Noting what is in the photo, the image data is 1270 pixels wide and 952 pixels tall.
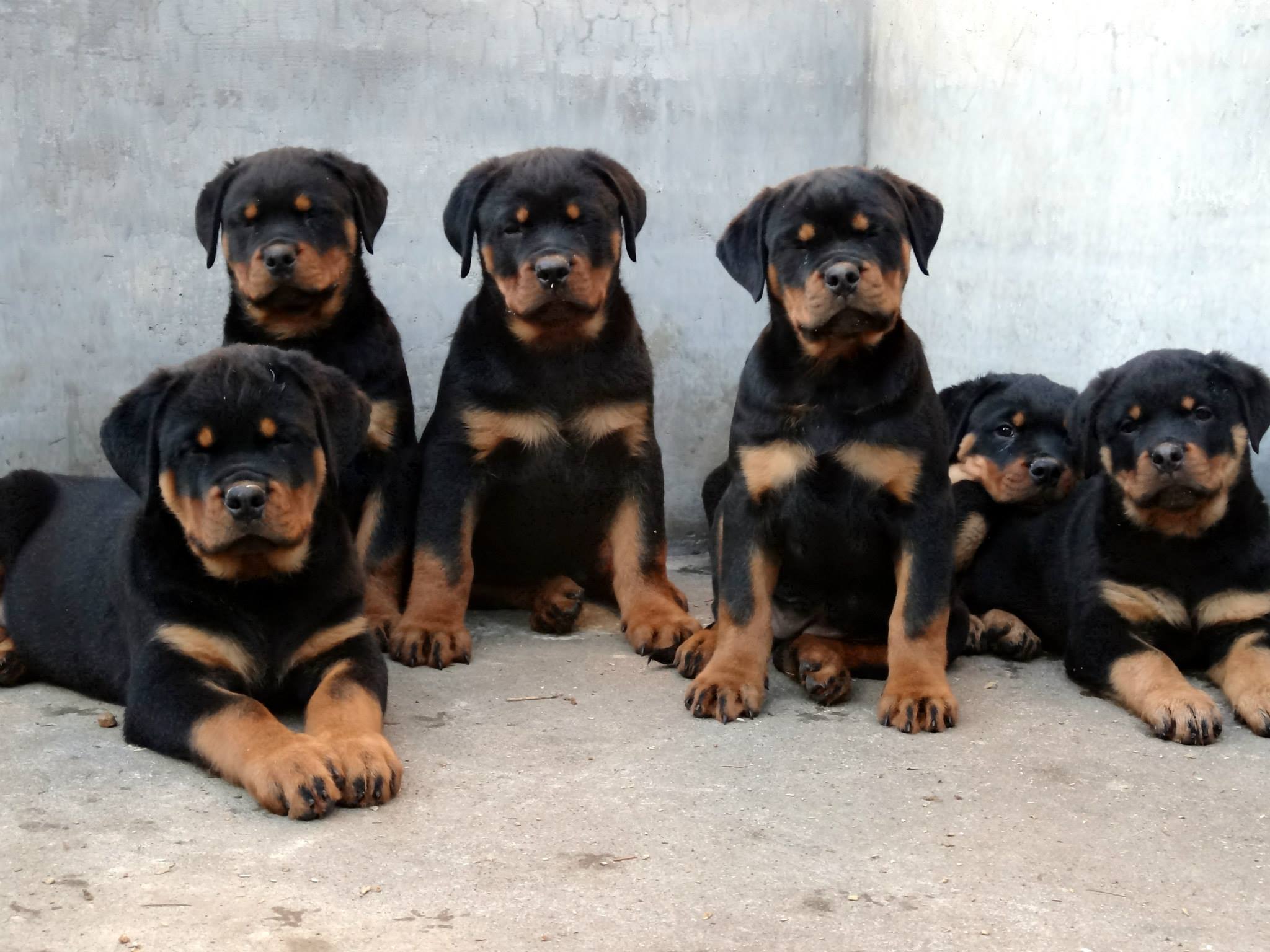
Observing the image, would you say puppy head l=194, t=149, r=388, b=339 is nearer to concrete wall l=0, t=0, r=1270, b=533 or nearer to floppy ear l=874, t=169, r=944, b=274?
concrete wall l=0, t=0, r=1270, b=533

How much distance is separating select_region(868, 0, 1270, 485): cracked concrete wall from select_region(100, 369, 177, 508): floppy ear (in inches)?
131

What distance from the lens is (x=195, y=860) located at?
9.68ft

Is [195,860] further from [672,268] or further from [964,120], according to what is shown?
[964,120]

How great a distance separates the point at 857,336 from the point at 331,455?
150 cm

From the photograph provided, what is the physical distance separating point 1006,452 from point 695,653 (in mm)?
1466

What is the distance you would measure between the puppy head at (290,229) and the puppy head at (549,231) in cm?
35

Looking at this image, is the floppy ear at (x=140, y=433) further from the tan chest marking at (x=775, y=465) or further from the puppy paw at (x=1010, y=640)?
the puppy paw at (x=1010, y=640)

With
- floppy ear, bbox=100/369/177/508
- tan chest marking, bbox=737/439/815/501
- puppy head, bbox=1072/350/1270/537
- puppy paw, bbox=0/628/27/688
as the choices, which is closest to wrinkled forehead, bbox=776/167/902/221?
tan chest marking, bbox=737/439/815/501

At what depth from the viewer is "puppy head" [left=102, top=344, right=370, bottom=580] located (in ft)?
11.4

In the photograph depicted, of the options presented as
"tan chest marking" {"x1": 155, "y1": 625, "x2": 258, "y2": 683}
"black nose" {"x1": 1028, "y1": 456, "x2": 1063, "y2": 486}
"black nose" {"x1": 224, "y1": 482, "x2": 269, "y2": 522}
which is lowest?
"tan chest marking" {"x1": 155, "y1": 625, "x2": 258, "y2": 683}

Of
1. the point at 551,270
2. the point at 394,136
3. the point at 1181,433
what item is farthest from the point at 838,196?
the point at 394,136

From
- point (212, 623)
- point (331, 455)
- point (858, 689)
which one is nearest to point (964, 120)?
point (858, 689)

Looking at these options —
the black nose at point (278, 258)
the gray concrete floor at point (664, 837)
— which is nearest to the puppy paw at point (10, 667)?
the gray concrete floor at point (664, 837)

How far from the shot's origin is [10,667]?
426 centimetres
